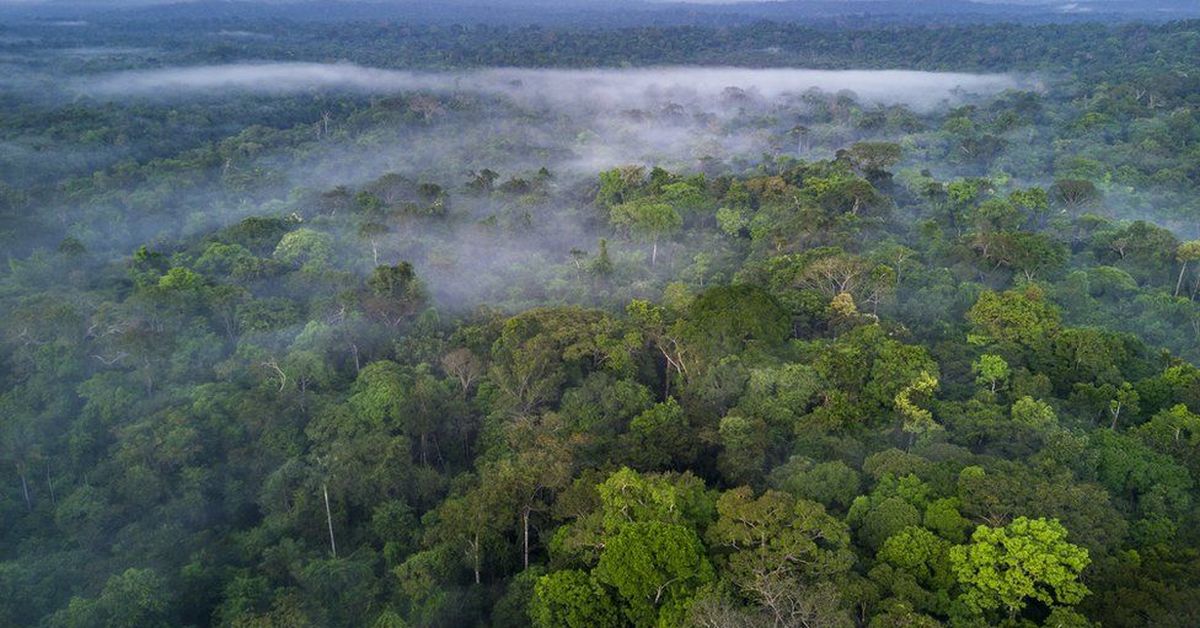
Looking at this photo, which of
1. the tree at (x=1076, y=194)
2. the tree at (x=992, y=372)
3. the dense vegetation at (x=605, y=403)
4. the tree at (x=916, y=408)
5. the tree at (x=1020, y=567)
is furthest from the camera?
the tree at (x=1076, y=194)

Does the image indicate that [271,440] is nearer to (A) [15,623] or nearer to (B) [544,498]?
(A) [15,623]

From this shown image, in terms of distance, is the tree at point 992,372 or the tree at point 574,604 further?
the tree at point 992,372

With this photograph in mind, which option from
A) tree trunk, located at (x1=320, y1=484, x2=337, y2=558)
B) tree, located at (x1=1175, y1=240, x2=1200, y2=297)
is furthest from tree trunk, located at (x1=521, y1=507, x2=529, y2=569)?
tree, located at (x1=1175, y1=240, x2=1200, y2=297)

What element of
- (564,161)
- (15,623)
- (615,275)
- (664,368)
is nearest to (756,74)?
(564,161)

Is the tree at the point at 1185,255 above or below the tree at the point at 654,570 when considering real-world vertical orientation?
above

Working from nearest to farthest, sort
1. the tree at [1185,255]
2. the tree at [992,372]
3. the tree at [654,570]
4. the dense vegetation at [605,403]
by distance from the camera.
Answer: the tree at [654,570], the dense vegetation at [605,403], the tree at [992,372], the tree at [1185,255]

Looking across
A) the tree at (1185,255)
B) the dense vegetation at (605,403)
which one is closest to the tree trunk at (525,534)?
the dense vegetation at (605,403)

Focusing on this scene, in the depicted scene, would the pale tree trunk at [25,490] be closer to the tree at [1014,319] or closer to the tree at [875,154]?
the tree at [1014,319]
